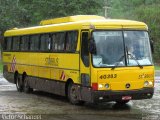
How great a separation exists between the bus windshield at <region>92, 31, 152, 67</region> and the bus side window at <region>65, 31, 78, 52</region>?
1423 millimetres

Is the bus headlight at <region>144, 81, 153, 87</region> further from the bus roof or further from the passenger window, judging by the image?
the passenger window

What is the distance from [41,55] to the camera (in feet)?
70.5

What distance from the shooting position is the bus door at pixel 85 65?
55.2ft

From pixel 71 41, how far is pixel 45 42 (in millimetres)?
2946

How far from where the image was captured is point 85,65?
17000mm

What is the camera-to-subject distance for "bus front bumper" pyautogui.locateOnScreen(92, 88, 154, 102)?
1628 cm

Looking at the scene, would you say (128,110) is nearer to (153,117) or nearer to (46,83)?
(153,117)

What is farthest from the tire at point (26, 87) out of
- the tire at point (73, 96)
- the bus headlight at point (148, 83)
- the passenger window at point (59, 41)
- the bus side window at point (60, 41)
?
the bus headlight at point (148, 83)

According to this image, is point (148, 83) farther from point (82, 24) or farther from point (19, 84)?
point (19, 84)

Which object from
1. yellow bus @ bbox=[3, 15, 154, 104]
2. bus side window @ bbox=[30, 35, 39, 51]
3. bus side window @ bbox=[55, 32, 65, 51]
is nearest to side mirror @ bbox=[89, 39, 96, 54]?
yellow bus @ bbox=[3, 15, 154, 104]

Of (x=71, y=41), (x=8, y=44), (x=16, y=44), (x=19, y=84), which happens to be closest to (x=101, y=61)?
(x=71, y=41)

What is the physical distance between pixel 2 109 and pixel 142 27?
5.35m

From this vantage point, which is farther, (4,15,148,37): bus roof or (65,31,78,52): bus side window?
(65,31,78,52): bus side window

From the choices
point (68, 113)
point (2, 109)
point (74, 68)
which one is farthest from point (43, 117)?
point (74, 68)
